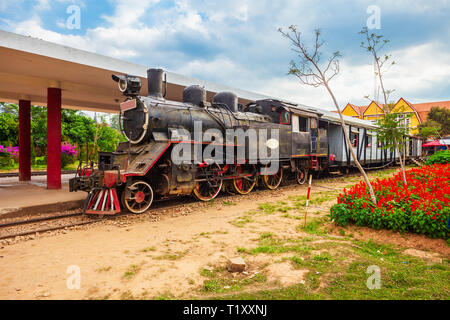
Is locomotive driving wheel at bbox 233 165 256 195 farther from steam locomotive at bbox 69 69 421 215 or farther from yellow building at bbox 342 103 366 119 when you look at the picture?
yellow building at bbox 342 103 366 119

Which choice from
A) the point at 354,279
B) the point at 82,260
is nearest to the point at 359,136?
the point at 354,279

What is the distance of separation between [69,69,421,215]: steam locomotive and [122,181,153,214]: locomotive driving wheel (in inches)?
1.0

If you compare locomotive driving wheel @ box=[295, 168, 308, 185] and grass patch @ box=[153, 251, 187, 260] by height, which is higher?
locomotive driving wheel @ box=[295, 168, 308, 185]

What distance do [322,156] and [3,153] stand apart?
71.1 ft

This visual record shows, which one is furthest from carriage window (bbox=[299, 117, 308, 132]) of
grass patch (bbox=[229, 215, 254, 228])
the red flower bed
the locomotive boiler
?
grass patch (bbox=[229, 215, 254, 228])

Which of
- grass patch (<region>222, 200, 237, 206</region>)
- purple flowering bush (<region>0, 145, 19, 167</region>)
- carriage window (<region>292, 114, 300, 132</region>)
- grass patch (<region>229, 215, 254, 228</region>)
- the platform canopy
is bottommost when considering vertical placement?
grass patch (<region>229, 215, 254, 228</region>)

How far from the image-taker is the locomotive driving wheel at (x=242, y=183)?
33.0 feet

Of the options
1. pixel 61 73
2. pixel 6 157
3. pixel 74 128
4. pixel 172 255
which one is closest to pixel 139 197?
pixel 172 255

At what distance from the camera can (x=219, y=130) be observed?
361 inches

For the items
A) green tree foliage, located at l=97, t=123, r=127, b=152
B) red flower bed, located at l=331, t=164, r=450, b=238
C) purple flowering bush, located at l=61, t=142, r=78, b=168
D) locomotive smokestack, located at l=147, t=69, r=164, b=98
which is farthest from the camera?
green tree foliage, located at l=97, t=123, r=127, b=152

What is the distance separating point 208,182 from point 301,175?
584 cm

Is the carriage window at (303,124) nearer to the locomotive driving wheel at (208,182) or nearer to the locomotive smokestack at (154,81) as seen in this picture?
the locomotive driving wheel at (208,182)

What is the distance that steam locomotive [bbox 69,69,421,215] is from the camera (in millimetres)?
7215
